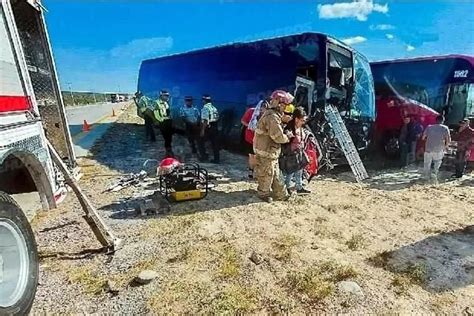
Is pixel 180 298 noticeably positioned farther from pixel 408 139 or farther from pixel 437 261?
pixel 408 139

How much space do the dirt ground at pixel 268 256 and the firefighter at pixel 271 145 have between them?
31cm

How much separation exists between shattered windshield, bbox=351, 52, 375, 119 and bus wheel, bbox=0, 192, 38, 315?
25.9 ft

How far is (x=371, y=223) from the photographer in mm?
5176

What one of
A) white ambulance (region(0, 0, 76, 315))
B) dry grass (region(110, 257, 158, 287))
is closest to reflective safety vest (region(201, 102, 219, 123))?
white ambulance (region(0, 0, 76, 315))

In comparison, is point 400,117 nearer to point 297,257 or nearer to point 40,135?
point 297,257

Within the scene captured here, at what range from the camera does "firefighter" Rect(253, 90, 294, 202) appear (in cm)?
574

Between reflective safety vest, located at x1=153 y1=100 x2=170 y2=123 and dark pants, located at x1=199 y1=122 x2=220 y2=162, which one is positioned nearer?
dark pants, located at x1=199 y1=122 x2=220 y2=162

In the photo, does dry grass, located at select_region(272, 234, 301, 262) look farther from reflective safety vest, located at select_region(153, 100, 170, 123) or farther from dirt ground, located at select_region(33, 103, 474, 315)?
reflective safety vest, located at select_region(153, 100, 170, 123)

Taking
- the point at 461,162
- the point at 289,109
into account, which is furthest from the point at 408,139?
the point at 289,109

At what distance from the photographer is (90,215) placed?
4.04 meters

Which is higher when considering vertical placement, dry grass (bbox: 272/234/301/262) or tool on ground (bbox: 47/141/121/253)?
tool on ground (bbox: 47/141/121/253)

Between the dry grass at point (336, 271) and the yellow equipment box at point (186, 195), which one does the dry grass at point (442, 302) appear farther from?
the yellow equipment box at point (186, 195)

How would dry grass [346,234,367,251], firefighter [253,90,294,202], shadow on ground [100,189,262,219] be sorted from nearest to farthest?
dry grass [346,234,367,251], shadow on ground [100,189,262,219], firefighter [253,90,294,202]

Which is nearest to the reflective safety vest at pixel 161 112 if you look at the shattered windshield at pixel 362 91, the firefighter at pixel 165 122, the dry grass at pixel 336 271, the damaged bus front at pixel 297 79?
the firefighter at pixel 165 122
